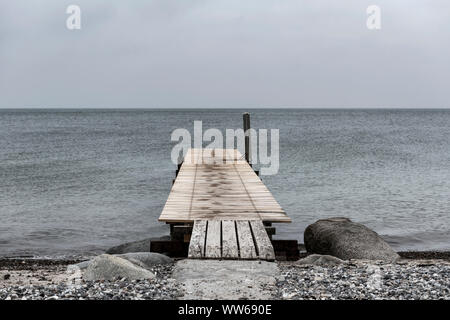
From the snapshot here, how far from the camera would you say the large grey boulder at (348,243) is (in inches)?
427

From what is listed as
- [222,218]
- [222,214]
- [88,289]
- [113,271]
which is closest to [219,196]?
[222,214]

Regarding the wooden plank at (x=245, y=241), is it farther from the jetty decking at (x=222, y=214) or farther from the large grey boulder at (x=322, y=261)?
the large grey boulder at (x=322, y=261)

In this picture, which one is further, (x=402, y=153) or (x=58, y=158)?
(x=402, y=153)

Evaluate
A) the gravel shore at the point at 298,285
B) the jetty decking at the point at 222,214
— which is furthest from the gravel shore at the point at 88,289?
the jetty decking at the point at 222,214

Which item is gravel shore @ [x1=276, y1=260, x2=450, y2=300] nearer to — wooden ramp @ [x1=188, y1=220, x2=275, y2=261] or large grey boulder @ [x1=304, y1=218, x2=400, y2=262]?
wooden ramp @ [x1=188, y1=220, x2=275, y2=261]

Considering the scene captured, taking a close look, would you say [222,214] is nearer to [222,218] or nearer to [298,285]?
[222,218]

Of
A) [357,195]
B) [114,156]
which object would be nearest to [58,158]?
[114,156]

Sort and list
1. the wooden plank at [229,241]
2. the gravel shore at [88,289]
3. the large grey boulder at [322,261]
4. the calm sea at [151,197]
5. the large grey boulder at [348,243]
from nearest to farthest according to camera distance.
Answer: the gravel shore at [88,289] → the wooden plank at [229,241] → the large grey boulder at [322,261] → the large grey boulder at [348,243] → the calm sea at [151,197]

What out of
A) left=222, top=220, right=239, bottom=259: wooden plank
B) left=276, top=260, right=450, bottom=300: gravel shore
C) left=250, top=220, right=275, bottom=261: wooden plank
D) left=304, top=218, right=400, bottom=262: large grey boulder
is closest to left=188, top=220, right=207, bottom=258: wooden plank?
left=222, top=220, right=239, bottom=259: wooden plank

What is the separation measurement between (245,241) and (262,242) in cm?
25

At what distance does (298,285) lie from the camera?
6574 millimetres
